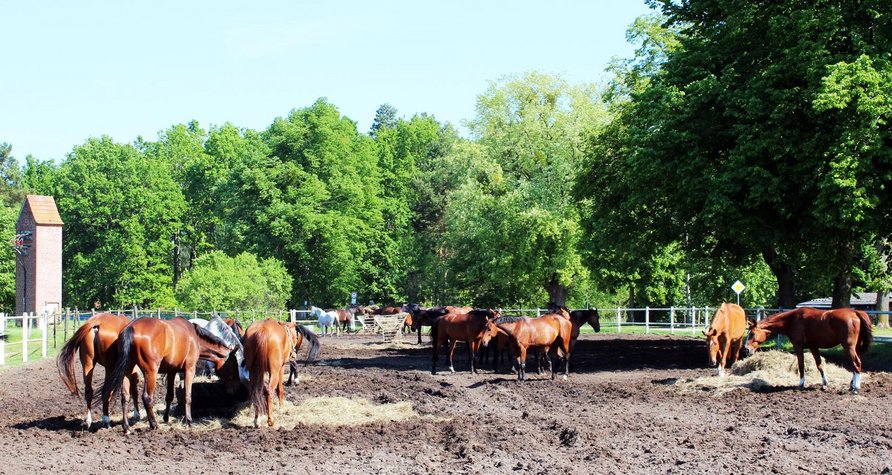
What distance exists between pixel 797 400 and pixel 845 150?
650cm

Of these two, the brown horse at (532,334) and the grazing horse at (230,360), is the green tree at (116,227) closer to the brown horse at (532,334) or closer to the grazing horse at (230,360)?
the brown horse at (532,334)

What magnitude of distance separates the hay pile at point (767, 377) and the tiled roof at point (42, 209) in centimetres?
3602

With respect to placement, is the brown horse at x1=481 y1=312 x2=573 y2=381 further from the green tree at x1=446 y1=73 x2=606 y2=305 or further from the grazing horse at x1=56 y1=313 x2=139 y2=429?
the green tree at x1=446 y1=73 x2=606 y2=305

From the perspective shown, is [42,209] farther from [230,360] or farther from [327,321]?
[230,360]

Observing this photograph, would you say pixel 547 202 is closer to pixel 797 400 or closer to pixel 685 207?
pixel 685 207

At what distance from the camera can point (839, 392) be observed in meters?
15.7

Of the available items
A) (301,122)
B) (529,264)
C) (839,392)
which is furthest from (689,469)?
(301,122)

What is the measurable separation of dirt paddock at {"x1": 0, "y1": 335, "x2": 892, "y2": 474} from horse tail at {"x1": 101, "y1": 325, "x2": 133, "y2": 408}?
A: 0.59 metres

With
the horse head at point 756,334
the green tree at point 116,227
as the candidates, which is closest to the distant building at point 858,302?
the green tree at point 116,227

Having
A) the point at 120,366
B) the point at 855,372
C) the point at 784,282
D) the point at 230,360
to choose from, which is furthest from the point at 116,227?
the point at 855,372

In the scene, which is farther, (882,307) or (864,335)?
(882,307)

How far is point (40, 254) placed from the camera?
44.1 metres

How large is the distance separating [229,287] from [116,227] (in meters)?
19.3

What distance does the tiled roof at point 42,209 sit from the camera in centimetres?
4416
